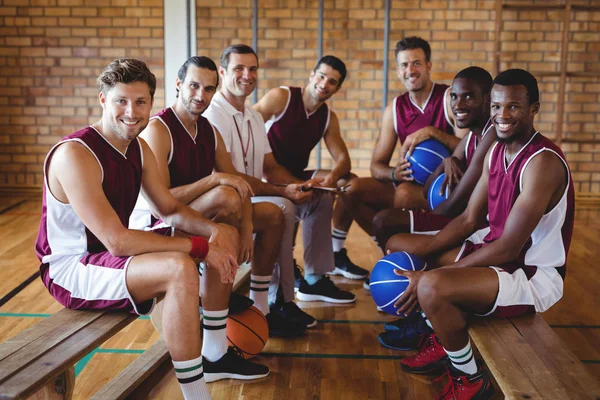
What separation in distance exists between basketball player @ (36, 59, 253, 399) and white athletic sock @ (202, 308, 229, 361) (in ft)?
1.11

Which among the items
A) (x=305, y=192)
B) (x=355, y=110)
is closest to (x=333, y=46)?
(x=355, y=110)

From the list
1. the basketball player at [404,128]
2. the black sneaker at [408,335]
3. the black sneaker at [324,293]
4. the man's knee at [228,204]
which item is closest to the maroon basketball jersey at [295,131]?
the basketball player at [404,128]

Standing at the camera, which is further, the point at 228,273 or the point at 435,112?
the point at 435,112

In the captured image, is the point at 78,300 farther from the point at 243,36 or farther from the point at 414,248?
the point at 243,36

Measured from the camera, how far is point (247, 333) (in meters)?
2.87

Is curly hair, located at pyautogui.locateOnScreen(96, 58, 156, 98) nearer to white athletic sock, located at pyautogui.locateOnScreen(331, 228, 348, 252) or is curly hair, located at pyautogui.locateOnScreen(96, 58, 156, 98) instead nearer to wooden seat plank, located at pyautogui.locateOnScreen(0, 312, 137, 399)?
wooden seat plank, located at pyautogui.locateOnScreen(0, 312, 137, 399)

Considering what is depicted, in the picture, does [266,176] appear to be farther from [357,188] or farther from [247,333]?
[247,333]

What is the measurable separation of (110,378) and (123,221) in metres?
0.74

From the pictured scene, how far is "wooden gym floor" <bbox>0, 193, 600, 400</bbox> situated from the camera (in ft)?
8.82

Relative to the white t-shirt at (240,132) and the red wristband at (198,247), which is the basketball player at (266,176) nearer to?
the white t-shirt at (240,132)

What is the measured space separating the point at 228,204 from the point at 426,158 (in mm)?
1270

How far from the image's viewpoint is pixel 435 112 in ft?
13.0

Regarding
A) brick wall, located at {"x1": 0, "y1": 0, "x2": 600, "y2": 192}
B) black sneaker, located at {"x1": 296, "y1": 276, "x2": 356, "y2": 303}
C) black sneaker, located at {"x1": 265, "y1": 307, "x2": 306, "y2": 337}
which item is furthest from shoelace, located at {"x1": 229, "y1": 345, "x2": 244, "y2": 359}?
brick wall, located at {"x1": 0, "y1": 0, "x2": 600, "y2": 192}

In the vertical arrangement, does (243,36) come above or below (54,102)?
above
